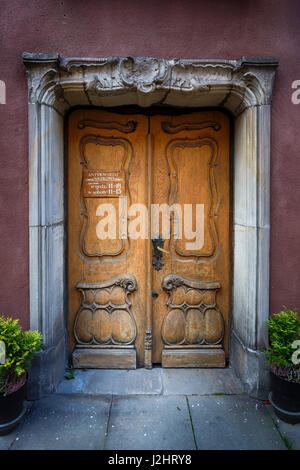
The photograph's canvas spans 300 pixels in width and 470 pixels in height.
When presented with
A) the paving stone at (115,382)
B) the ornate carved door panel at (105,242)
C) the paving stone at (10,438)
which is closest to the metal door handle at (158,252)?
the ornate carved door panel at (105,242)

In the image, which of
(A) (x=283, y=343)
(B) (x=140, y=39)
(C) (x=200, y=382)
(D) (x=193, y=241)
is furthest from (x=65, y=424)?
(B) (x=140, y=39)

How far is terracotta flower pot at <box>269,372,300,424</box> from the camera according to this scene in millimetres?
2779

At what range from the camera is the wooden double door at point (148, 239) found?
11.8 feet

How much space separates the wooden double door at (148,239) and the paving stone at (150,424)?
587mm

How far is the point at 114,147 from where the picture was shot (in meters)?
3.59

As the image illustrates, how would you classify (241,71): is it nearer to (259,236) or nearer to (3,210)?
(259,236)

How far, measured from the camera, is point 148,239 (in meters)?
3.65

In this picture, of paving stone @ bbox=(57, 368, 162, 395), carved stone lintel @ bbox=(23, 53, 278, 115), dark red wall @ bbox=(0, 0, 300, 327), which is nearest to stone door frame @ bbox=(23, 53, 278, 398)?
carved stone lintel @ bbox=(23, 53, 278, 115)

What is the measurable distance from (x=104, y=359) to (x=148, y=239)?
1449 mm

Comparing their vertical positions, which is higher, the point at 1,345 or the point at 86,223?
the point at 86,223

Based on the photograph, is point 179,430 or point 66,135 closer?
point 179,430

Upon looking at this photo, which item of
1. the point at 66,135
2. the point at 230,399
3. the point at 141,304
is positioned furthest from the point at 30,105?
the point at 230,399

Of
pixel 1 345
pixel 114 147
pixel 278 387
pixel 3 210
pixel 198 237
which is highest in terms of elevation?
pixel 114 147

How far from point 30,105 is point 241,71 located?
2.01 meters
